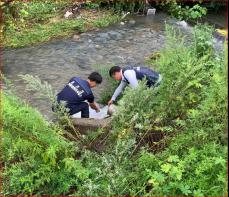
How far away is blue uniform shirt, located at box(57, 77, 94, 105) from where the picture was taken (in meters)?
6.25

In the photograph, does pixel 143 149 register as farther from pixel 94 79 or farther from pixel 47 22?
pixel 47 22

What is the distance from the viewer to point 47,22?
1169 cm

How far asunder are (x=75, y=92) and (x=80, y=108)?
344 millimetres

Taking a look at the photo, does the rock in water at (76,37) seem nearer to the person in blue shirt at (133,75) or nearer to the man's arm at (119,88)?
the man's arm at (119,88)

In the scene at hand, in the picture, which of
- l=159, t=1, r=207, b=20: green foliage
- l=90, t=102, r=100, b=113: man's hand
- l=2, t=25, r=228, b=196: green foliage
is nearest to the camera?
l=2, t=25, r=228, b=196: green foliage

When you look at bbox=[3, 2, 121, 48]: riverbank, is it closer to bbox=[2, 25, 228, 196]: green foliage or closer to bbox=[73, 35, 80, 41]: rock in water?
bbox=[73, 35, 80, 41]: rock in water

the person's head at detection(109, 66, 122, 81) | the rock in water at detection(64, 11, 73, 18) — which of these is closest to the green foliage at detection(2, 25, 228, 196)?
the person's head at detection(109, 66, 122, 81)

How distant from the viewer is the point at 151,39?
11000 mm

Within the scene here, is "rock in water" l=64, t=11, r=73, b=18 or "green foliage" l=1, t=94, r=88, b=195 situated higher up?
"green foliage" l=1, t=94, r=88, b=195

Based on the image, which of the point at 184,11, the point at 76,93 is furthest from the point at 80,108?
the point at 184,11

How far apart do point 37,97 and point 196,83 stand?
3854 mm

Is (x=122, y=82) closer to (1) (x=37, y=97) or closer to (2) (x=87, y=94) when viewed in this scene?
(2) (x=87, y=94)

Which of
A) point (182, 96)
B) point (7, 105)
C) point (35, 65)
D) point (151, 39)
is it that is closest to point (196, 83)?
point (182, 96)

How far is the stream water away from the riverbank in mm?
296
